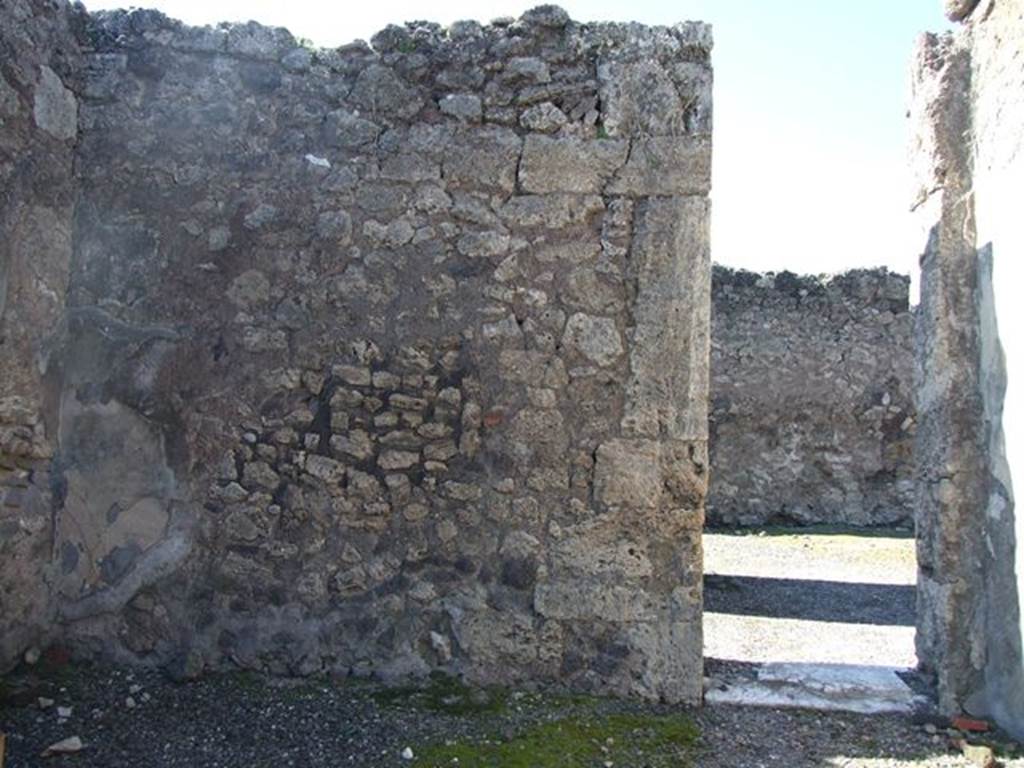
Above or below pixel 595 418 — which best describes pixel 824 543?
below

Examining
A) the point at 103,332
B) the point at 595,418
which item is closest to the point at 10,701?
the point at 103,332

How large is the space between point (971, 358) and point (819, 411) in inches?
243

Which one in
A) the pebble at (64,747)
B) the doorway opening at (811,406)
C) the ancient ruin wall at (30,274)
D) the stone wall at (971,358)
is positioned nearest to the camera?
the pebble at (64,747)

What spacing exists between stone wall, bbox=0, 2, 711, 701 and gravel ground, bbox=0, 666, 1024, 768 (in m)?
0.15

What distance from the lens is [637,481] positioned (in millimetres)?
3586

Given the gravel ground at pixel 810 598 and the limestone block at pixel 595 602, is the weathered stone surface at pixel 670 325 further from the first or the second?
the gravel ground at pixel 810 598

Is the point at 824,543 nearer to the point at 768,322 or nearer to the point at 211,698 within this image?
the point at 768,322

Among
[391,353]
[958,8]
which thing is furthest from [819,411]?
[391,353]

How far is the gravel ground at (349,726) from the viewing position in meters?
3.03

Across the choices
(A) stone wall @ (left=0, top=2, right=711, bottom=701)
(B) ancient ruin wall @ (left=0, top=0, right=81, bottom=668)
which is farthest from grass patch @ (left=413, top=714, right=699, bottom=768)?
(B) ancient ruin wall @ (left=0, top=0, right=81, bottom=668)

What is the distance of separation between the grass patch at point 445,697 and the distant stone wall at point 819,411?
6.33 meters

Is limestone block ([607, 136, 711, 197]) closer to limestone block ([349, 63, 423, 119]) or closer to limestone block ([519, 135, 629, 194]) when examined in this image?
limestone block ([519, 135, 629, 194])

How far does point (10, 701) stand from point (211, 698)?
73 cm

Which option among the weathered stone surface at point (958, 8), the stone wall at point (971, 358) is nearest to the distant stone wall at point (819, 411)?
the stone wall at point (971, 358)
